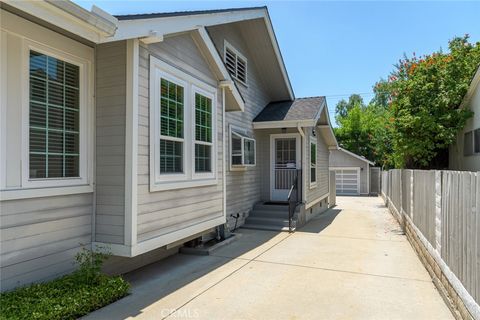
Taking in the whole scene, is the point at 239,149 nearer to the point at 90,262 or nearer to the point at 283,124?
the point at 283,124

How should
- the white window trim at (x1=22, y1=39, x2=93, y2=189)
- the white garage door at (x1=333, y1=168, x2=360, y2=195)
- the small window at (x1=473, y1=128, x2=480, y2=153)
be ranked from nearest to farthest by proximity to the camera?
the white window trim at (x1=22, y1=39, x2=93, y2=189), the small window at (x1=473, y1=128, x2=480, y2=153), the white garage door at (x1=333, y1=168, x2=360, y2=195)

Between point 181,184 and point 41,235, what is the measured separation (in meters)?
2.17

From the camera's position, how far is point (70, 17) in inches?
131

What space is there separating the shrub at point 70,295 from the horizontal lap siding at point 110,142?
1.38 feet

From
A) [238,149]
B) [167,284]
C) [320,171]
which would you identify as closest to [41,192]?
[167,284]

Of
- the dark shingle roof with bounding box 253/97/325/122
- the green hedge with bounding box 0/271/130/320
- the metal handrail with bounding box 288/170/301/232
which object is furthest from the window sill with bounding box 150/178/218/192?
the dark shingle roof with bounding box 253/97/325/122

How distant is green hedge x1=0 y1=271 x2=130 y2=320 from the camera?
3.23 metres

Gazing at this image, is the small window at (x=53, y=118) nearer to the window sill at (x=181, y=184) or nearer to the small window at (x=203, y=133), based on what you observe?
the window sill at (x=181, y=184)

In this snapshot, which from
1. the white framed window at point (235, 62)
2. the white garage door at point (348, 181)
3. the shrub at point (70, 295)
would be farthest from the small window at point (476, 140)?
the white garage door at point (348, 181)

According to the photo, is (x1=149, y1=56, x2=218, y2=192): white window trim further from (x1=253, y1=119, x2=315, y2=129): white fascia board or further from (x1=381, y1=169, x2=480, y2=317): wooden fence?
(x1=253, y1=119, x2=315, y2=129): white fascia board

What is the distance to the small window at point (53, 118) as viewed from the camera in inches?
156

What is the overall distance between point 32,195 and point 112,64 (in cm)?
204

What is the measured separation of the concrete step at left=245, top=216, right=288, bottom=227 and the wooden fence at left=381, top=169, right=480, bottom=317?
13.4ft

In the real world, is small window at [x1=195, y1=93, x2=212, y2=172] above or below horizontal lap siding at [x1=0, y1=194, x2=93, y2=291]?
above
